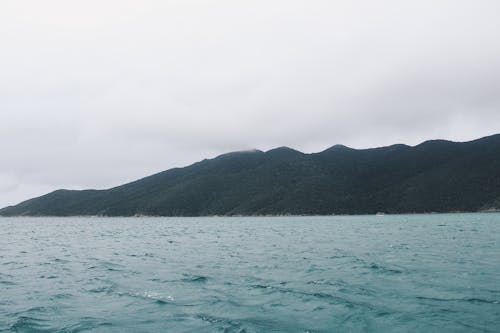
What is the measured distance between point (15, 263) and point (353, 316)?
3067 cm

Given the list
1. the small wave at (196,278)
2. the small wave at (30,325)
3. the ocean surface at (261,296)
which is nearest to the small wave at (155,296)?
the ocean surface at (261,296)

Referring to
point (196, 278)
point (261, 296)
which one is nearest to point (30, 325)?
point (261, 296)

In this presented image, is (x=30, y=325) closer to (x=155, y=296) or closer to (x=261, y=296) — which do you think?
(x=155, y=296)

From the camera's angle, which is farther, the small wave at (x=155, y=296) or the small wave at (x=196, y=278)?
the small wave at (x=196, y=278)

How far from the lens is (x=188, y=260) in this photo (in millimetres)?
32281

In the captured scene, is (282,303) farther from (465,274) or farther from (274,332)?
(465,274)

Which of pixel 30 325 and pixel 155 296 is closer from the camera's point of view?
pixel 30 325

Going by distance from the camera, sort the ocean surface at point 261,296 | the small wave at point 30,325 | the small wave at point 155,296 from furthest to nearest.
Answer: the small wave at point 155,296, the ocean surface at point 261,296, the small wave at point 30,325

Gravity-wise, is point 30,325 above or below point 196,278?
above

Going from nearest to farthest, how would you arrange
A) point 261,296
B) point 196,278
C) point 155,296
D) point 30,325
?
point 30,325 < point 261,296 < point 155,296 < point 196,278

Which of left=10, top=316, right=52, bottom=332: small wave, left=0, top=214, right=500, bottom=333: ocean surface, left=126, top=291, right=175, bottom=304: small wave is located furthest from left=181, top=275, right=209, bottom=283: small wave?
left=10, top=316, right=52, bottom=332: small wave

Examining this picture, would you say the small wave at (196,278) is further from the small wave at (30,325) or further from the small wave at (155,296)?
the small wave at (30,325)

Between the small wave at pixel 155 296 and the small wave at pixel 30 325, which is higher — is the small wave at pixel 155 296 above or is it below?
below

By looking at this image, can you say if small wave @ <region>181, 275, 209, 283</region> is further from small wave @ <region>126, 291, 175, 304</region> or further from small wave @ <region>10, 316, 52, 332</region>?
small wave @ <region>10, 316, 52, 332</region>
